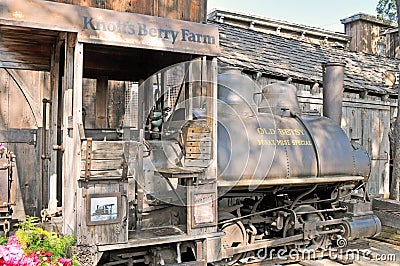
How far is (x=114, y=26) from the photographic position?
4.74 m

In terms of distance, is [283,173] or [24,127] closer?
[283,173]

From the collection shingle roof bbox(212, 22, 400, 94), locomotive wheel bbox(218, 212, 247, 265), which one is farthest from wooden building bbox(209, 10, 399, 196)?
locomotive wheel bbox(218, 212, 247, 265)

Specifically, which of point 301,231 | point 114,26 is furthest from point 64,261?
point 301,231

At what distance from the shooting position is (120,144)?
15.4 ft

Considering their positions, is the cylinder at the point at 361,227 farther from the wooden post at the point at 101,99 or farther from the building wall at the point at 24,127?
the building wall at the point at 24,127

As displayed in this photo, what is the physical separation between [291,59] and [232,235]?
6393mm

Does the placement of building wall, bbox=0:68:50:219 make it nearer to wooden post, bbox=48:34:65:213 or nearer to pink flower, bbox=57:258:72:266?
wooden post, bbox=48:34:65:213

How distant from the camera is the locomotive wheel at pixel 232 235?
604 cm

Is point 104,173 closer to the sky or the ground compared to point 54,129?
closer to the ground

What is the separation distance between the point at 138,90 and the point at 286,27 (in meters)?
9.09

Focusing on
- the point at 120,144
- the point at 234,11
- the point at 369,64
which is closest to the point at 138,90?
the point at 120,144

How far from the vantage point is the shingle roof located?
985cm

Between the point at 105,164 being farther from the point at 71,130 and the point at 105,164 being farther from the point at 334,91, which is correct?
the point at 334,91

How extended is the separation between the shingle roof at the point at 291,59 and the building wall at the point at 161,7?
3.23m
